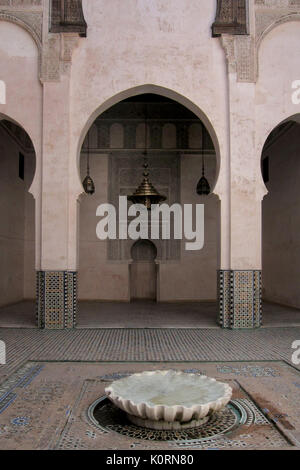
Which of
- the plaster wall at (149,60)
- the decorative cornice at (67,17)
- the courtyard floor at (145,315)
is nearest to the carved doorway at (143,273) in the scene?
the courtyard floor at (145,315)

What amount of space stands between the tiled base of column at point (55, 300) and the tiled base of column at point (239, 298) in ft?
5.76

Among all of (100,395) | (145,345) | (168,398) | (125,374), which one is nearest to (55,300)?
(145,345)

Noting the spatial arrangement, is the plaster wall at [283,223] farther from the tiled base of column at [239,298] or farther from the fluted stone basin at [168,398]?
the fluted stone basin at [168,398]

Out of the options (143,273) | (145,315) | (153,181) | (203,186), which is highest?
(153,181)

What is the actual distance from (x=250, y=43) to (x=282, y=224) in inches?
128

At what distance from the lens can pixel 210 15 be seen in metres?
5.21

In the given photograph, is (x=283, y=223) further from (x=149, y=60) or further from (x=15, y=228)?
(x=15, y=228)

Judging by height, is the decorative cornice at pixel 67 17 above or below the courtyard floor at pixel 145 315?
above

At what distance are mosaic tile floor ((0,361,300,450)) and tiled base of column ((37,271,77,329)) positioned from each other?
59.1 inches

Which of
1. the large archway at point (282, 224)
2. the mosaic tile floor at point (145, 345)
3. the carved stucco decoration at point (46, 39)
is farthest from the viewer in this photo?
the large archway at point (282, 224)

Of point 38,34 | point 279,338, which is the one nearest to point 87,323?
point 279,338

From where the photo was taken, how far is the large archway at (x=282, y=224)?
6770 millimetres

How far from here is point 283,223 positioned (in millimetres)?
7344

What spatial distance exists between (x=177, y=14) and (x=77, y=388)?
441cm
